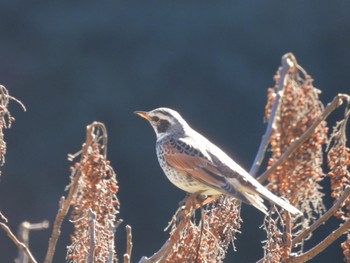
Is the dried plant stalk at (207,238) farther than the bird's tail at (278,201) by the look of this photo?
No

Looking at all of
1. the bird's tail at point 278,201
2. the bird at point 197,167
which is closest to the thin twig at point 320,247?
the bird's tail at point 278,201

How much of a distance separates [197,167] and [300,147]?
1.51ft

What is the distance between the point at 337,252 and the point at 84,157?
3.72 meters

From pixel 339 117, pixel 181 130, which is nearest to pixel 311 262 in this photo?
pixel 339 117

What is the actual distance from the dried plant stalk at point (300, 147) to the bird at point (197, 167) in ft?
0.32

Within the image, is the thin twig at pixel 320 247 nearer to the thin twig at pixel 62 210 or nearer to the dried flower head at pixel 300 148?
the dried flower head at pixel 300 148

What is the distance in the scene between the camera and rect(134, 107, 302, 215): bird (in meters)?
3.33

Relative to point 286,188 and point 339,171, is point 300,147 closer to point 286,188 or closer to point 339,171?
point 286,188

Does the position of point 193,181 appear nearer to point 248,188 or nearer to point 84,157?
point 248,188

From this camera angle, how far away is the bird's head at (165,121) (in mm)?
3928

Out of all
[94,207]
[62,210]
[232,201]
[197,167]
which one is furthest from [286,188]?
[62,210]

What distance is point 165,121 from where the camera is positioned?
3.95m

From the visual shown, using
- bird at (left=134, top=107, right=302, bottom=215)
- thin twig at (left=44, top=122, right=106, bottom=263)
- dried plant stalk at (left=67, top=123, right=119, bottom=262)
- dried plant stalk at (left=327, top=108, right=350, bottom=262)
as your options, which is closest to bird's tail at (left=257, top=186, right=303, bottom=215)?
bird at (left=134, top=107, right=302, bottom=215)

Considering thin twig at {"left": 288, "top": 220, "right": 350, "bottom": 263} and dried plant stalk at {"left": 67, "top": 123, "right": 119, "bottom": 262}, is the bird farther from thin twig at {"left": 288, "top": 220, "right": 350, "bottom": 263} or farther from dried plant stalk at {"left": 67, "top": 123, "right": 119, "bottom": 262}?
dried plant stalk at {"left": 67, "top": 123, "right": 119, "bottom": 262}
